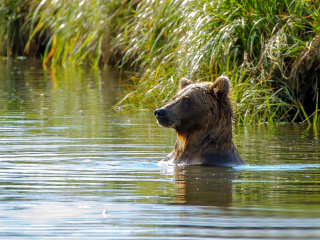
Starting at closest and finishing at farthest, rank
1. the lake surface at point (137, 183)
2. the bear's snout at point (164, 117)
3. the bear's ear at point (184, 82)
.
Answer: the lake surface at point (137, 183)
the bear's snout at point (164, 117)
the bear's ear at point (184, 82)

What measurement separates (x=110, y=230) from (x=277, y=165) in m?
3.69

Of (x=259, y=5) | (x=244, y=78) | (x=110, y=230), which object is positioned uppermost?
(x=259, y=5)

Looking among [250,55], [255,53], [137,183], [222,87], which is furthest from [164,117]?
[255,53]

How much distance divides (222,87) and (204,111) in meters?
0.29

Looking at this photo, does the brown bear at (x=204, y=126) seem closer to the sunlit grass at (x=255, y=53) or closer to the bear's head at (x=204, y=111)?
the bear's head at (x=204, y=111)

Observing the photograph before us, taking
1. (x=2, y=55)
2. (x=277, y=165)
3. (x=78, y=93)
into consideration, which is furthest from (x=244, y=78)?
(x=2, y=55)

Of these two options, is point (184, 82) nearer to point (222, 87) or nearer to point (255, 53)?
point (222, 87)

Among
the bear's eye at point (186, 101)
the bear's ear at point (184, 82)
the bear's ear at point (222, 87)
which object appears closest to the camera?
the bear's ear at point (222, 87)

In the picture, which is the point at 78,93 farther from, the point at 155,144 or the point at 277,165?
the point at 277,165

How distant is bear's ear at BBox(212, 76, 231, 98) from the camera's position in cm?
784

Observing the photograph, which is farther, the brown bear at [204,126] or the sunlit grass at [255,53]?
the sunlit grass at [255,53]

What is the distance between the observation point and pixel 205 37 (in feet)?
38.9

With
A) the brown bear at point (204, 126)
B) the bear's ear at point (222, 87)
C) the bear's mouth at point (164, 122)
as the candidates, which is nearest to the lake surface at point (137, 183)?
the brown bear at point (204, 126)

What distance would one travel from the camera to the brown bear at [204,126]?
779 cm
